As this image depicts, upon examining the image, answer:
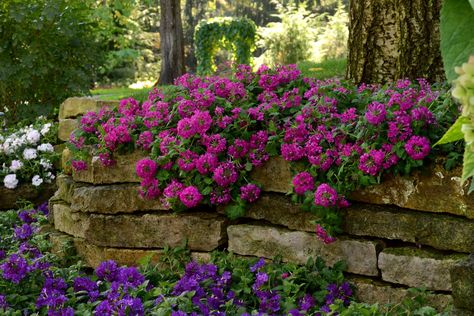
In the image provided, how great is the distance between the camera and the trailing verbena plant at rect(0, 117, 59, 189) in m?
5.95

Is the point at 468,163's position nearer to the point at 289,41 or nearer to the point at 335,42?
the point at 289,41

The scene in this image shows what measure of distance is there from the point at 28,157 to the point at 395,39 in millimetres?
3700

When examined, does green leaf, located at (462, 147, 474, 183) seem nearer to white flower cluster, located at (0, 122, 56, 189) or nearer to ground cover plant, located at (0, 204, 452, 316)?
ground cover plant, located at (0, 204, 452, 316)

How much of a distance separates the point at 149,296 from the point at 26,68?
537cm

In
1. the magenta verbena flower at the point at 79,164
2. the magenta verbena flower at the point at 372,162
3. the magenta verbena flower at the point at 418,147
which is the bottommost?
the magenta verbena flower at the point at 79,164

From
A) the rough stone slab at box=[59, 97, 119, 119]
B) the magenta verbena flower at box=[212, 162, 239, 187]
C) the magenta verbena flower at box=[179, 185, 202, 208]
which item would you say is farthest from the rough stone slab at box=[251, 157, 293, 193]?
the rough stone slab at box=[59, 97, 119, 119]

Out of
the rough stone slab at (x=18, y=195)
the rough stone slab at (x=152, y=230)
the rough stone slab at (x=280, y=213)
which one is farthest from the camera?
the rough stone slab at (x=18, y=195)

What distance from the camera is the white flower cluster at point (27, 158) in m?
5.94

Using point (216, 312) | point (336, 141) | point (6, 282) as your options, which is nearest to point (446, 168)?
point (336, 141)

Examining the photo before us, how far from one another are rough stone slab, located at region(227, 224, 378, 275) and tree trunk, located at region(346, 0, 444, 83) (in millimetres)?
1370

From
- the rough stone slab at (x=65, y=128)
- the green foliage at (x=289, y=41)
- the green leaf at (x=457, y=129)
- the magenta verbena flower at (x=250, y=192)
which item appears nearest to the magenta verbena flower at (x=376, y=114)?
the magenta verbena flower at (x=250, y=192)

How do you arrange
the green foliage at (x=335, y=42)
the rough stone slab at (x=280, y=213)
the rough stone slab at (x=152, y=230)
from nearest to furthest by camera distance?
the rough stone slab at (x=280, y=213) < the rough stone slab at (x=152, y=230) < the green foliage at (x=335, y=42)

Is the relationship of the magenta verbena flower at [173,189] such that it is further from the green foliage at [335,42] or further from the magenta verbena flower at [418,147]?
the green foliage at [335,42]

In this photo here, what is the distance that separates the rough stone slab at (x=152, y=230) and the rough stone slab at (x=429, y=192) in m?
→ 0.97
